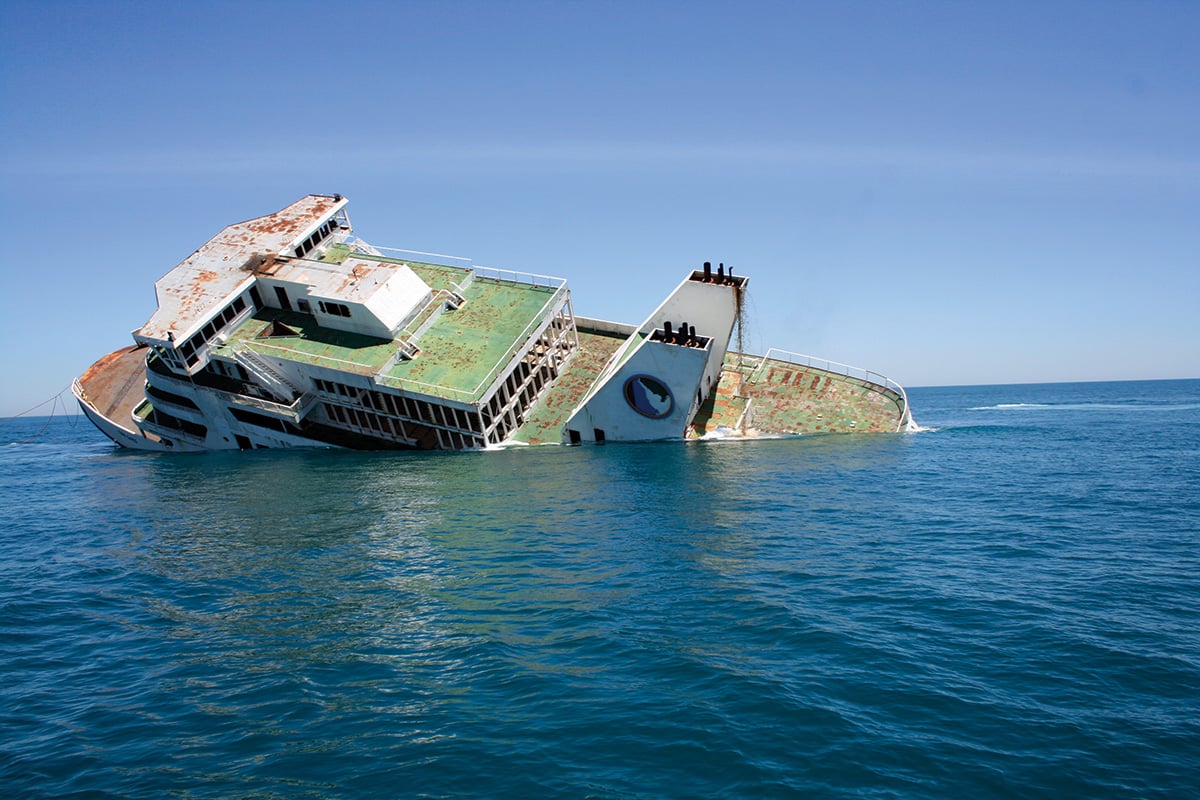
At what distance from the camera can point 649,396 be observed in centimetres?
5253

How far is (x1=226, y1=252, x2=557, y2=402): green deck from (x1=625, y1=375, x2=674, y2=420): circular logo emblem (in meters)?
9.42

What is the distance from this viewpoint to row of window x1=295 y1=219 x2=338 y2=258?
66312 mm

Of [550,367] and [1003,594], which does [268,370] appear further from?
[1003,594]

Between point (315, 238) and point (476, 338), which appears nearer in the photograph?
point (476, 338)

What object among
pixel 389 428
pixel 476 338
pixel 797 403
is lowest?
pixel 389 428

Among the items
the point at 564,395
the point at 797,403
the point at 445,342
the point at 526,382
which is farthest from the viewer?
the point at 797,403

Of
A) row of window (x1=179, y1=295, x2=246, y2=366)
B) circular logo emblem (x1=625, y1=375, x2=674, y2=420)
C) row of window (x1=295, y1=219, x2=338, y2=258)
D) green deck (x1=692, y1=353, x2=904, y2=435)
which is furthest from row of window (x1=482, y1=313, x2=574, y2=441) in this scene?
row of window (x1=295, y1=219, x2=338, y2=258)

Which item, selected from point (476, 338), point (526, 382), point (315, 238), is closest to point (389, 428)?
point (476, 338)

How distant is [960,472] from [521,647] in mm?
34574

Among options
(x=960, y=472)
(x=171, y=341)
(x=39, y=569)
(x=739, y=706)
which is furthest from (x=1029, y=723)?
(x=171, y=341)

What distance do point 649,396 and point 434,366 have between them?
1611 centimetres

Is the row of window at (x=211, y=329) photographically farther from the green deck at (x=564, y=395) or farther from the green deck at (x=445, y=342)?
the green deck at (x=564, y=395)

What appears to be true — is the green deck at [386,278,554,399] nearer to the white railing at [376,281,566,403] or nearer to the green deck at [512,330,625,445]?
the white railing at [376,281,566,403]

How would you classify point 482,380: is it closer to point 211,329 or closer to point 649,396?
point 649,396
